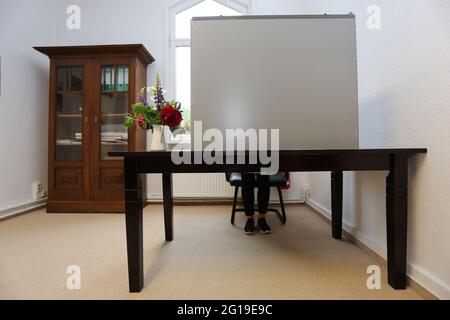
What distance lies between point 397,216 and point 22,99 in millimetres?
3408

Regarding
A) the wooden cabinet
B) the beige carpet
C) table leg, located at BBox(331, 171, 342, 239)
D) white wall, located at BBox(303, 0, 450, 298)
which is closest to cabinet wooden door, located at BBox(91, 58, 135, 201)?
the wooden cabinet

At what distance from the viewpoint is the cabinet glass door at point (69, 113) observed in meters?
2.61

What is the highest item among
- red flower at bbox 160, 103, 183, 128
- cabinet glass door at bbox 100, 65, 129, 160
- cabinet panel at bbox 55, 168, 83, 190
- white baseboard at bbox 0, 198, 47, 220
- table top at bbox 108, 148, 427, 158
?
cabinet glass door at bbox 100, 65, 129, 160

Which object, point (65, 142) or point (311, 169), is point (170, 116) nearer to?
point (311, 169)

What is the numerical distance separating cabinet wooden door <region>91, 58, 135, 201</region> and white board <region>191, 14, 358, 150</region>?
1.72 meters

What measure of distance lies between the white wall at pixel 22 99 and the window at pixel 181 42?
4.81ft

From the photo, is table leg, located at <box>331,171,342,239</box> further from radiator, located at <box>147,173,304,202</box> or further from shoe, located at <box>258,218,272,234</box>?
radiator, located at <box>147,173,304,202</box>

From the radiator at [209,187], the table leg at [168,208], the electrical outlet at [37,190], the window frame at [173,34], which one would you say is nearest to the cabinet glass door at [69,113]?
the electrical outlet at [37,190]

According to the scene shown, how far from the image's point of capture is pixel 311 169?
108cm

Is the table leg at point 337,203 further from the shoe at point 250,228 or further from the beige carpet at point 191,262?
the shoe at point 250,228

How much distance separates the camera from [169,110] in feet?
4.10

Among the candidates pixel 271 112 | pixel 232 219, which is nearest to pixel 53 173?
pixel 232 219

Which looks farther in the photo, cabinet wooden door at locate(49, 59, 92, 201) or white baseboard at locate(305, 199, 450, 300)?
cabinet wooden door at locate(49, 59, 92, 201)

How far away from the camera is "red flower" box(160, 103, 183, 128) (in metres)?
1.25
